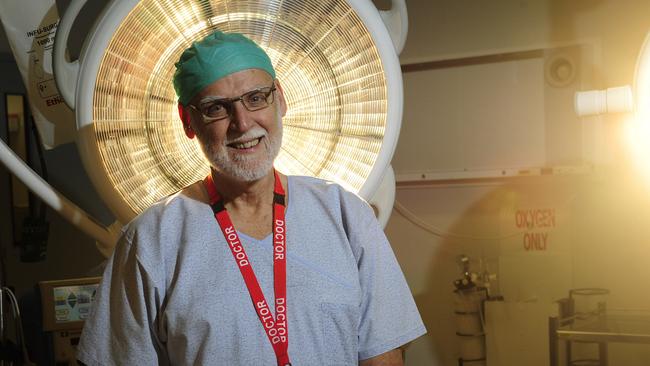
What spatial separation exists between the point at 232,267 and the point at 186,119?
0.96 ft

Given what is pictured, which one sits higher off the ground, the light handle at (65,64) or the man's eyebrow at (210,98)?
the light handle at (65,64)

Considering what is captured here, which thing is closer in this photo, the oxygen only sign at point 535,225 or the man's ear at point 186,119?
the man's ear at point 186,119

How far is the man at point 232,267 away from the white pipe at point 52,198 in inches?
6.1

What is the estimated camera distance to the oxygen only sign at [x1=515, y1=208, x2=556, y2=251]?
114 inches

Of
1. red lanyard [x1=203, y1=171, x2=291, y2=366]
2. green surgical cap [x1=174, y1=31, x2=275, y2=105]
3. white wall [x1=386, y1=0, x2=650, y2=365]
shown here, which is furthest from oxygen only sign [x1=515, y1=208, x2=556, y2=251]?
green surgical cap [x1=174, y1=31, x2=275, y2=105]

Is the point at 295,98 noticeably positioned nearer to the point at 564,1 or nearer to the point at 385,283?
the point at 385,283

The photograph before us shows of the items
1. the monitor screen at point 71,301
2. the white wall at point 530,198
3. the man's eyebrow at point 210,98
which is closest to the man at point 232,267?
the man's eyebrow at point 210,98

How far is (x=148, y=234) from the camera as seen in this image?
1285 millimetres

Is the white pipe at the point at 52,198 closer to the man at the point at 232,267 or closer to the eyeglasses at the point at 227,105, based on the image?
the man at the point at 232,267

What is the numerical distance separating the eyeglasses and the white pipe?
1.15ft

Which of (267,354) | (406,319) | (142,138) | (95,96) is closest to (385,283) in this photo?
(406,319)

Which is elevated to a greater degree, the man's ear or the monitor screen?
the man's ear

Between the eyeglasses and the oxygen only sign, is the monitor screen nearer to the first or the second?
the eyeglasses

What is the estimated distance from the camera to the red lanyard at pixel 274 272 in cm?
125
